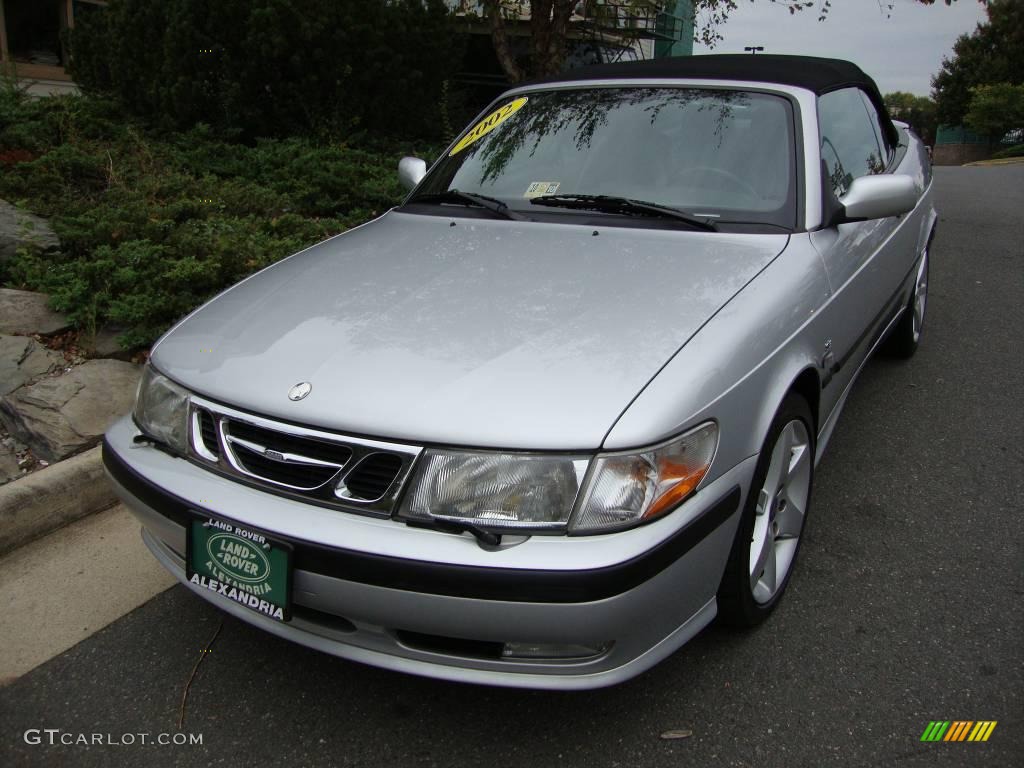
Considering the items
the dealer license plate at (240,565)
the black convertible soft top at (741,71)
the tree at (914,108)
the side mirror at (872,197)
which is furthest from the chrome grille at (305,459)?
the tree at (914,108)

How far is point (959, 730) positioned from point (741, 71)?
2.37m

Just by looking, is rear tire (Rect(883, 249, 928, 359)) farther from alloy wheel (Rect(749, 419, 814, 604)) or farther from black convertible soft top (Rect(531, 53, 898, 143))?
alloy wheel (Rect(749, 419, 814, 604))

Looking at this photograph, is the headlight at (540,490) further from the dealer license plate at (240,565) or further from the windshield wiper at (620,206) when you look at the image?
the windshield wiper at (620,206)

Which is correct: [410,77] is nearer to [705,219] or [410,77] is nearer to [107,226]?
[107,226]

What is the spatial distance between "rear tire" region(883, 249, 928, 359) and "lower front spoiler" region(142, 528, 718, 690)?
3.00 meters

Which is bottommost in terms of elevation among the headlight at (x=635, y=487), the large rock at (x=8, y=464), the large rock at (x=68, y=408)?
the large rock at (x=8, y=464)

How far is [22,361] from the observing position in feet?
12.2

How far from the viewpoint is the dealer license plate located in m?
1.93

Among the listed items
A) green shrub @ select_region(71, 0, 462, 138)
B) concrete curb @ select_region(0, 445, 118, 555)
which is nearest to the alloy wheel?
concrete curb @ select_region(0, 445, 118, 555)

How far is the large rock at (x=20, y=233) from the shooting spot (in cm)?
440

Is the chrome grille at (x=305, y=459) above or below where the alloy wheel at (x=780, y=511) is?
above

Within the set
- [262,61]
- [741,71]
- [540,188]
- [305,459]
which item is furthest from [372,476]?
[262,61]

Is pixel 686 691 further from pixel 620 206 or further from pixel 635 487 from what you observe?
pixel 620 206

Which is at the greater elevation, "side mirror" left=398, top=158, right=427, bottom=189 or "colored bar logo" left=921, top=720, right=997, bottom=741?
"side mirror" left=398, top=158, right=427, bottom=189
